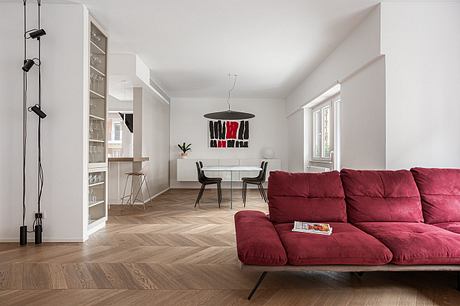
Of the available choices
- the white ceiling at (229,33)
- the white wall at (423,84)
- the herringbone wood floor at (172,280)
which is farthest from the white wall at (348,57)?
the herringbone wood floor at (172,280)

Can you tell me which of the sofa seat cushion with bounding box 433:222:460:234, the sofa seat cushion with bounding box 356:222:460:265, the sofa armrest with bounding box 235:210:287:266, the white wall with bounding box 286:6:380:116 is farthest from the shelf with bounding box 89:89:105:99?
the sofa seat cushion with bounding box 433:222:460:234

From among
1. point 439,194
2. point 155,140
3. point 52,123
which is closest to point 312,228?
point 439,194

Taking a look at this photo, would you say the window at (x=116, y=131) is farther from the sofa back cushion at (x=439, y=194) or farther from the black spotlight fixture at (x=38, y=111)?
the sofa back cushion at (x=439, y=194)

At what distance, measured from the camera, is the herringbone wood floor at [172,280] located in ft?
7.45

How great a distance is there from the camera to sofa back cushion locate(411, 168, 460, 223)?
289 cm

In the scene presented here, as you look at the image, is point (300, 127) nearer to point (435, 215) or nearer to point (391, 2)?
point (391, 2)

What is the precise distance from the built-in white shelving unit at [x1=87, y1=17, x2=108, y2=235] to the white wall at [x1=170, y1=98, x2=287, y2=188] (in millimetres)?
5037

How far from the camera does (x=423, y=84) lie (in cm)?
366

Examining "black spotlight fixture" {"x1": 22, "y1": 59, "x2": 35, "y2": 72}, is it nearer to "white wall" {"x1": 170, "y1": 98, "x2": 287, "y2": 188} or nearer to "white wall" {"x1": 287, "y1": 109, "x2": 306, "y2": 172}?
"white wall" {"x1": 287, "y1": 109, "x2": 306, "y2": 172}

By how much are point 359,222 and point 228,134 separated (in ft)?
22.8

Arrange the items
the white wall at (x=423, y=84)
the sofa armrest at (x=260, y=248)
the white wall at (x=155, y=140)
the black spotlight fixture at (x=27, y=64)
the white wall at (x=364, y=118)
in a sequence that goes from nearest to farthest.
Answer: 1. the sofa armrest at (x=260, y=248)
2. the black spotlight fixture at (x=27, y=64)
3. the white wall at (x=423, y=84)
4. the white wall at (x=364, y=118)
5. the white wall at (x=155, y=140)

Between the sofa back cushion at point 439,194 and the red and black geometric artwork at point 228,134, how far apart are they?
266 inches

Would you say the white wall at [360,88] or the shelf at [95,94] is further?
the shelf at [95,94]

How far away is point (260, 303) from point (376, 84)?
2895mm
